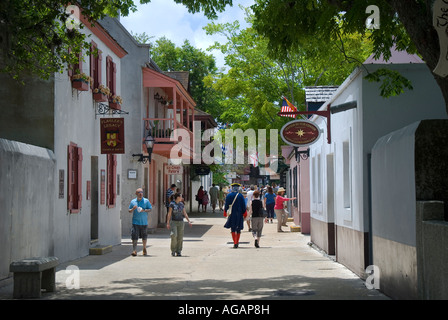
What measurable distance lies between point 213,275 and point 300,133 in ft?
17.3

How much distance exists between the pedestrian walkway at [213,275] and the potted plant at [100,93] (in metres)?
4.09

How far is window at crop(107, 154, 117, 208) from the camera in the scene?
2173cm

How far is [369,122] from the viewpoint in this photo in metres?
13.2

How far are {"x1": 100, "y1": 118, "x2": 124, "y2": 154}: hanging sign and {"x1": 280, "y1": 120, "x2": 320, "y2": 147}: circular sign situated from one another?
170 inches

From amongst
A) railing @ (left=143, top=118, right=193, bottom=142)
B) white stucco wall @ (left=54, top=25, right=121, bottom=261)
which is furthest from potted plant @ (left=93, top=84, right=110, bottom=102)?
railing @ (left=143, top=118, right=193, bottom=142)

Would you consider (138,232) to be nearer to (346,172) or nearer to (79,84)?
(79,84)

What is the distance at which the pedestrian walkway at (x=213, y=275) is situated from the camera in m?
11.2

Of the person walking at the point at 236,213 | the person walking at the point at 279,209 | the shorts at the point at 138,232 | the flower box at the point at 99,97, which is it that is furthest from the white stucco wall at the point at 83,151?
the person walking at the point at 279,209

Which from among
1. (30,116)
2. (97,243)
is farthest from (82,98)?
(97,243)

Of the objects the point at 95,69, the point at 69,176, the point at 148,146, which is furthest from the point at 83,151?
the point at 148,146

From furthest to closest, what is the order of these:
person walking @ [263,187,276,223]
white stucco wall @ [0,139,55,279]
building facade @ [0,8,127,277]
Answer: person walking @ [263,187,276,223] < building facade @ [0,8,127,277] < white stucco wall @ [0,139,55,279]

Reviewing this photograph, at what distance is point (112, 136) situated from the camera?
64.2 feet

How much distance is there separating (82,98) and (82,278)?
20.0ft

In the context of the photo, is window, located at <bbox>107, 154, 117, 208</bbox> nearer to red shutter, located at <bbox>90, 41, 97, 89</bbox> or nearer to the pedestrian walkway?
the pedestrian walkway
